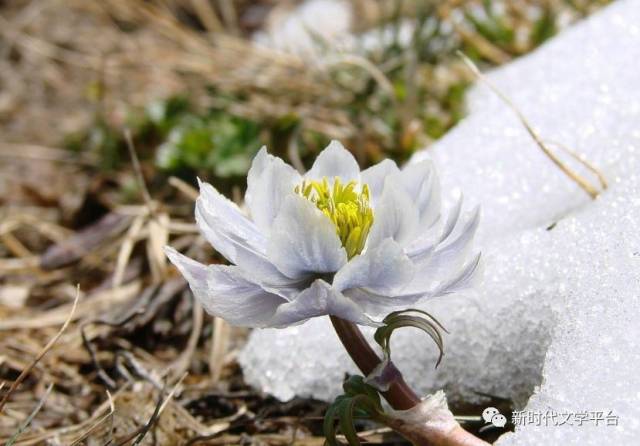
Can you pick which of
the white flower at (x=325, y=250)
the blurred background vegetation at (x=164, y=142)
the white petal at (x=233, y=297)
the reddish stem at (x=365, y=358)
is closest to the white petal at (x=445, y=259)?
the white flower at (x=325, y=250)

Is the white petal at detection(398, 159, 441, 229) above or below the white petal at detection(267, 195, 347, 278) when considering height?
below

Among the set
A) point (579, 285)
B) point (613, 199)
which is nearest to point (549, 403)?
point (579, 285)

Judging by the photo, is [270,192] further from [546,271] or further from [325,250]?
[546,271]

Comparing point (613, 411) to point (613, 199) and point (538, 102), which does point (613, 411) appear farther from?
point (538, 102)

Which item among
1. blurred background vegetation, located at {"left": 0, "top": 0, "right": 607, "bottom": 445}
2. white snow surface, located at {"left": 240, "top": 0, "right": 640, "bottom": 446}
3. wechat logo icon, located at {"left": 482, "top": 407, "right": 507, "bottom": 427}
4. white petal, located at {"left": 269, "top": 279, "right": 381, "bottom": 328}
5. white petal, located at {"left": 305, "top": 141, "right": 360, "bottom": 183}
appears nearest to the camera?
white petal, located at {"left": 269, "top": 279, "right": 381, "bottom": 328}

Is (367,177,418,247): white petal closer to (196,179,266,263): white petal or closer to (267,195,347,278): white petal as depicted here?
(267,195,347,278): white petal

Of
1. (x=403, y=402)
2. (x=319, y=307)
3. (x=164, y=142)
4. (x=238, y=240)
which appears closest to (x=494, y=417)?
(x=403, y=402)

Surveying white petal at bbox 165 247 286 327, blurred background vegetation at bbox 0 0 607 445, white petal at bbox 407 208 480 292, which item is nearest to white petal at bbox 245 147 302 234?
white petal at bbox 165 247 286 327
